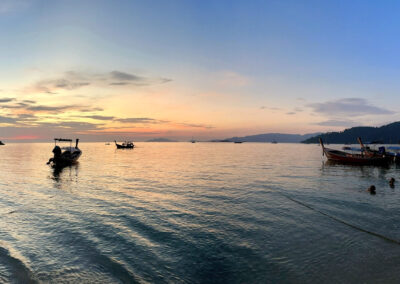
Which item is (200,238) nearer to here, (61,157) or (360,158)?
(61,157)

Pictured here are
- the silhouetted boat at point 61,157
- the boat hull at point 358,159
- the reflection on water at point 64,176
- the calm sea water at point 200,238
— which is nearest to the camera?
the calm sea water at point 200,238

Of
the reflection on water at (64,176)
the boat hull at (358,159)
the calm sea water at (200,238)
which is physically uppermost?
the boat hull at (358,159)

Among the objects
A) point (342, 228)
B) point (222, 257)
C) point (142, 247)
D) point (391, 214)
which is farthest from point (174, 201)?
point (391, 214)

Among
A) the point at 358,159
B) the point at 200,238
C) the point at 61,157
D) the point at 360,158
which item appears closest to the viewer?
the point at 200,238

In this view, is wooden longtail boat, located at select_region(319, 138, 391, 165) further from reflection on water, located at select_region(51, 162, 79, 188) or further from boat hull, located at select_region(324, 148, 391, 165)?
reflection on water, located at select_region(51, 162, 79, 188)

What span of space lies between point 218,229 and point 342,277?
22.9ft

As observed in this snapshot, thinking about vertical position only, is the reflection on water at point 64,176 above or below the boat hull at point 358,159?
below

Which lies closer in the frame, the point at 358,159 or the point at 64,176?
the point at 64,176

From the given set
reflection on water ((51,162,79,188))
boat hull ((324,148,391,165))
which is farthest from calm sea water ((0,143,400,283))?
boat hull ((324,148,391,165))

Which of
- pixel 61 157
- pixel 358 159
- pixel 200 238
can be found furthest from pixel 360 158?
pixel 61 157

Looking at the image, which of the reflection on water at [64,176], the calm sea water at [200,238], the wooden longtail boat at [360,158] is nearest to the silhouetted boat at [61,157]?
the reflection on water at [64,176]

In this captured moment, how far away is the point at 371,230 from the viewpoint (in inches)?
570

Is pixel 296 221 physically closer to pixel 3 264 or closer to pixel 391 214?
pixel 391 214

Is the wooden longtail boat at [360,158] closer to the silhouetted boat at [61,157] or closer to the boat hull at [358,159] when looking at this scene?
the boat hull at [358,159]
